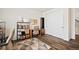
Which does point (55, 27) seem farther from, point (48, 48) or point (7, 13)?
point (7, 13)

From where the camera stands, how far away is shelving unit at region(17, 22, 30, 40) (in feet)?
5.75

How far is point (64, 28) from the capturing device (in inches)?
69.0

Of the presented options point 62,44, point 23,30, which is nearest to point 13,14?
point 23,30

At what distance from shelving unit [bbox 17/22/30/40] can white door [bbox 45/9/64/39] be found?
30cm

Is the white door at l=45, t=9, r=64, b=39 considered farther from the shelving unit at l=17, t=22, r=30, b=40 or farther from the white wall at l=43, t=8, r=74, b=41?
the shelving unit at l=17, t=22, r=30, b=40

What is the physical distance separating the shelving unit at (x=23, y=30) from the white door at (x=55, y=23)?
Result: 0.30 metres

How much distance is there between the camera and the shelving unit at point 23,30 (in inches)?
69.0

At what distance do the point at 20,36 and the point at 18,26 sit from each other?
160mm

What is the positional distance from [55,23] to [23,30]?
20.4 inches

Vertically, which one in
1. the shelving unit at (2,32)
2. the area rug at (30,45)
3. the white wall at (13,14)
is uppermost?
the white wall at (13,14)

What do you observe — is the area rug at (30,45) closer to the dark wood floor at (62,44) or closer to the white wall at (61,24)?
the dark wood floor at (62,44)

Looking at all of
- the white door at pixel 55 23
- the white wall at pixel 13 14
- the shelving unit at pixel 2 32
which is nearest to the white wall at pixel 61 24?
the white door at pixel 55 23

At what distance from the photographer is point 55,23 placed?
1.78 metres
